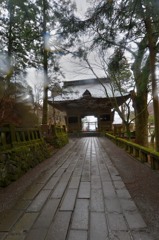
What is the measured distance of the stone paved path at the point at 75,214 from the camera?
1.87m

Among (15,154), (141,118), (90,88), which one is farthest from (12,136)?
(90,88)

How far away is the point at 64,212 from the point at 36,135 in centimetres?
455

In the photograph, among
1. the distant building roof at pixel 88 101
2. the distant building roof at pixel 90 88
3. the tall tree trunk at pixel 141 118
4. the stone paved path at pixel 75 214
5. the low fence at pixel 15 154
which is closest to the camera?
the stone paved path at pixel 75 214

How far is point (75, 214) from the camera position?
90.0 inches

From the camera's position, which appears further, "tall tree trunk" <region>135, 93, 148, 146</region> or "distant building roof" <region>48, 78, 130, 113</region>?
"distant building roof" <region>48, 78, 130, 113</region>

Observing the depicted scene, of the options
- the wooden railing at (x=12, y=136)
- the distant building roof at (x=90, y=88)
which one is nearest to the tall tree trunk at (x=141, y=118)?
the wooden railing at (x=12, y=136)

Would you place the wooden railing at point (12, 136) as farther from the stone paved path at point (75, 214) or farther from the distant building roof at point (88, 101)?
the distant building roof at point (88, 101)

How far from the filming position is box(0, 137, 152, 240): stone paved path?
1872 mm

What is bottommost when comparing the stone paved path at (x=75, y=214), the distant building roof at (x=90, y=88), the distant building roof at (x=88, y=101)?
the stone paved path at (x=75, y=214)

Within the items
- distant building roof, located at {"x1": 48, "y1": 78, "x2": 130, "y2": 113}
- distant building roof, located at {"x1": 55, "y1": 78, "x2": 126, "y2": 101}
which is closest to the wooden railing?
distant building roof, located at {"x1": 55, "y1": 78, "x2": 126, "y2": 101}

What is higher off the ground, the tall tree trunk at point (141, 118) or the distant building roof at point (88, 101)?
the distant building roof at point (88, 101)

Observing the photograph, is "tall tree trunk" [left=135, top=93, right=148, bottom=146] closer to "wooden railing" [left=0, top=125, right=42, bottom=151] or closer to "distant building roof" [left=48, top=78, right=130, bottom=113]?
"wooden railing" [left=0, top=125, right=42, bottom=151]

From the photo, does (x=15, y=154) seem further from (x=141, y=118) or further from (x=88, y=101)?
(x=88, y=101)

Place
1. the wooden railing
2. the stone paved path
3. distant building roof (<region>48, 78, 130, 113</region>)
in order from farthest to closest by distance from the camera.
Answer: distant building roof (<region>48, 78, 130, 113</region>)
the wooden railing
the stone paved path
